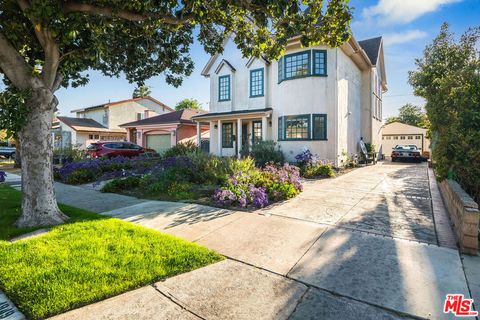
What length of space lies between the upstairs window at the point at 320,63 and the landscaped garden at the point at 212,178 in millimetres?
4477

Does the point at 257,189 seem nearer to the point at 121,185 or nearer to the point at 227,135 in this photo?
the point at 121,185

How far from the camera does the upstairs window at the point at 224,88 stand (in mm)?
17578

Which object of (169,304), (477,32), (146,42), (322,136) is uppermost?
(477,32)

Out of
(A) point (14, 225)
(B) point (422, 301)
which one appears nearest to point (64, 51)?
(A) point (14, 225)

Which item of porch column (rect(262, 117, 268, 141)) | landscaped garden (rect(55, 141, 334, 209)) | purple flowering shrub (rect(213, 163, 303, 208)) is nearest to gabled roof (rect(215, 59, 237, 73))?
porch column (rect(262, 117, 268, 141))

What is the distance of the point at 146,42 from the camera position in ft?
25.1

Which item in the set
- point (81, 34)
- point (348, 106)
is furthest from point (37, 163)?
point (348, 106)

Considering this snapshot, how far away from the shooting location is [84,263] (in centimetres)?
326

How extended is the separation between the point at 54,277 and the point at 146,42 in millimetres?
6891

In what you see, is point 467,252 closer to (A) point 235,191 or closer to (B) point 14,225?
(A) point 235,191

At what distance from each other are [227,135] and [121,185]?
9676 millimetres

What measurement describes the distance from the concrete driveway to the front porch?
31.2 ft

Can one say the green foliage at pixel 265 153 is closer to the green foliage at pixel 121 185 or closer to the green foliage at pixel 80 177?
the green foliage at pixel 121 185

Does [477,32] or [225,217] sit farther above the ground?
[477,32]
